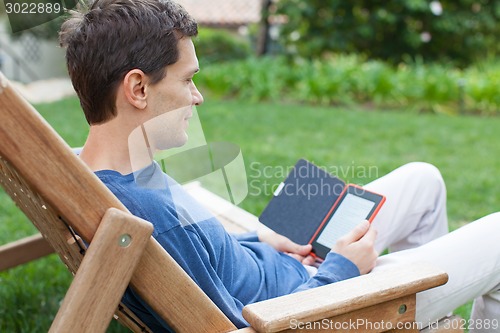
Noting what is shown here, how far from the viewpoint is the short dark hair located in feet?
4.73

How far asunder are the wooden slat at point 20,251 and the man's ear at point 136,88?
1321 millimetres

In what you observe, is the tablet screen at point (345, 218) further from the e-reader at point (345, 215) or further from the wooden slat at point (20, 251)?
the wooden slat at point (20, 251)

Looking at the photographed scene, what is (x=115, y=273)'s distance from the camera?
1.22 m

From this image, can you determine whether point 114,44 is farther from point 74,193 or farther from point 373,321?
point 373,321

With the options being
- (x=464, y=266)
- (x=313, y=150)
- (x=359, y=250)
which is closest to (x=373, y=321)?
(x=359, y=250)

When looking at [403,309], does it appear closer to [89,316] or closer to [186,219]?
[186,219]

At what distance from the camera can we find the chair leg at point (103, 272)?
1.19 metres

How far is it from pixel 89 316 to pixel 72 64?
0.61m

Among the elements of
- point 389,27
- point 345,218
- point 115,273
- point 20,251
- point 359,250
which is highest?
point 115,273

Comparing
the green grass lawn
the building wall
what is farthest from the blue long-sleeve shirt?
the building wall

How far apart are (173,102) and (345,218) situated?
2.38ft

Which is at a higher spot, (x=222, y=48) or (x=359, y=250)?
(x=359, y=250)

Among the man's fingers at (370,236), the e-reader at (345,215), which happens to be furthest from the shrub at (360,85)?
the man's fingers at (370,236)

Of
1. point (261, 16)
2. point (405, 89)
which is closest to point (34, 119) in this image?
point (405, 89)
